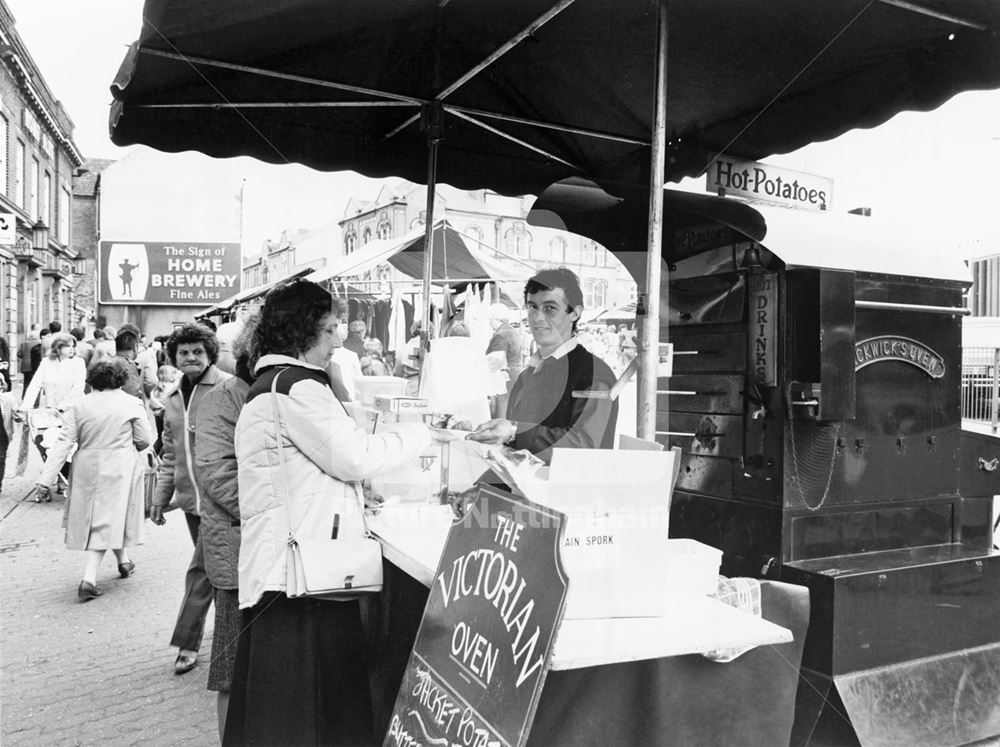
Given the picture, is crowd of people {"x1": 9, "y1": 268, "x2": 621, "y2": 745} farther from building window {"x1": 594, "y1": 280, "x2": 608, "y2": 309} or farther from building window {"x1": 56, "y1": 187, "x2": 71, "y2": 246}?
building window {"x1": 56, "y1": 187, "x2": 71, "y2": 246}

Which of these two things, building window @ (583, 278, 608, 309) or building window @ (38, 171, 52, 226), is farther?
building window @ (38, 171, 52, 226)

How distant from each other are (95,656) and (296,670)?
2.46 m

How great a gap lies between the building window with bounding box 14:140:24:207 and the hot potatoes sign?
4.89m

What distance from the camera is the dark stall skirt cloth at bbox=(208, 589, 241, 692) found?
3.16 meters

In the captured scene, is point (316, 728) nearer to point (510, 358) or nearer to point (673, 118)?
point (673, 118)

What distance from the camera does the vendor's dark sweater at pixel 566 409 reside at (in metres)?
2.88

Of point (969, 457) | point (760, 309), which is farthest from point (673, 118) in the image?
point (969, 457)

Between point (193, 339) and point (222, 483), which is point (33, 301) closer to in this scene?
point (193, 339)

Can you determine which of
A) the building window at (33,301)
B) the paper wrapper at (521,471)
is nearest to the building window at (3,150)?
the building window at (33,301)

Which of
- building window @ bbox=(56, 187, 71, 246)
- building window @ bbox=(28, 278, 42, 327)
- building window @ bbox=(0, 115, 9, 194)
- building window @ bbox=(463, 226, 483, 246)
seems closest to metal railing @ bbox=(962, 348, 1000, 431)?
building window @ bbox=(463, 226, 483, 246)

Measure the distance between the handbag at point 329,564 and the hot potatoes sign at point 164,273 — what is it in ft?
77.2

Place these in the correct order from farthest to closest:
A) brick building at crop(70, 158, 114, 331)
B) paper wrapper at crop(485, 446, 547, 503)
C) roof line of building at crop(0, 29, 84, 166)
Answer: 1. brick building at crop(70, 158, 114, 331)
2. roof line of building at crop(0, 29, 84, 166)
3. paper wrapper at crop(485, 446, 547, 503)

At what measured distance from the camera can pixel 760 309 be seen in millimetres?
3102

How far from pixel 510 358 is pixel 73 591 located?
402 centimetres
